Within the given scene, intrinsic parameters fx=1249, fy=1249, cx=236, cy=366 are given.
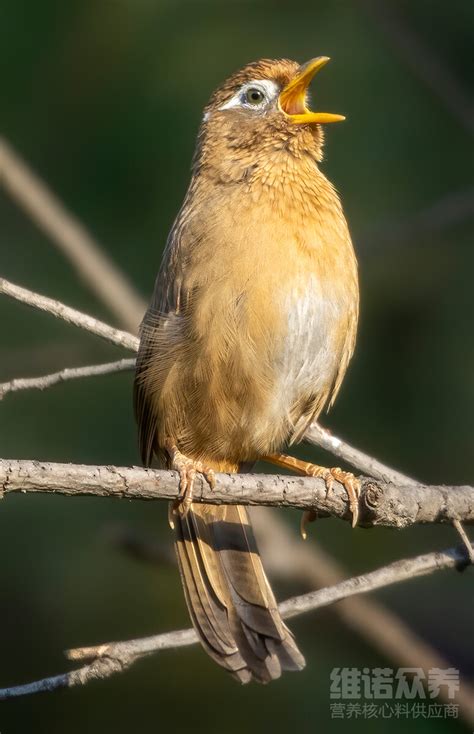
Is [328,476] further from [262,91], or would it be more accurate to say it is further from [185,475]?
[262,91]

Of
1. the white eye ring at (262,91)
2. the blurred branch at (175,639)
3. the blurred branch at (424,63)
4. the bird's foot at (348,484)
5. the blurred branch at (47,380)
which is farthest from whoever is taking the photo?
the blurred branch at (424,63)

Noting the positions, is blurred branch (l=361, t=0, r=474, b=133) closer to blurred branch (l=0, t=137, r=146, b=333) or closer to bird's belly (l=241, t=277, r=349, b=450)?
blurred branch (l=0, t=137, r=146, b=333)

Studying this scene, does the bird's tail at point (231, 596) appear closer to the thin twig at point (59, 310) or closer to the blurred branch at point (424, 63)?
the thin twig at point (59, 310)

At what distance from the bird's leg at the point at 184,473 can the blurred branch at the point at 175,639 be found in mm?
382

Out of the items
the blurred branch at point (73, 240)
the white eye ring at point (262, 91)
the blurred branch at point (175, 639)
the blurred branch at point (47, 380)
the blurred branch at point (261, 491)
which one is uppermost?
the blurred branch at point (73, 240)

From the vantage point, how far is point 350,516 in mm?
3693

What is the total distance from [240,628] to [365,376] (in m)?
2.45

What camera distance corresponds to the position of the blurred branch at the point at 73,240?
5.55 metres

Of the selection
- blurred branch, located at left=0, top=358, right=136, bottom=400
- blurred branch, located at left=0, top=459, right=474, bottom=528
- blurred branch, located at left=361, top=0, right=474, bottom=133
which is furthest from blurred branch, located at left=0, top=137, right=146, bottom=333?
blurred branch, located at left=0, top=459, right=474, bottom=528

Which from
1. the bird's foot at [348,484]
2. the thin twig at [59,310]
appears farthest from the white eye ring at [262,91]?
the bird's foot at [348,484]

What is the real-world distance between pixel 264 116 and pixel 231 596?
1.75 metres

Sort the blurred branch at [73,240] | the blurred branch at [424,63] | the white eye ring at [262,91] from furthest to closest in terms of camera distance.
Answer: the blurred branch at [424,63] → the blurred branch at [73,240] → the white eye ring at [262,91]

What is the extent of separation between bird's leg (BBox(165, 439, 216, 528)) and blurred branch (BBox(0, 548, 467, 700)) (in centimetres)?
38

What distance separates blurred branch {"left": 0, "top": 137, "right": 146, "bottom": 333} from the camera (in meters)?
5.55
